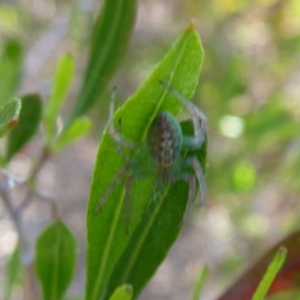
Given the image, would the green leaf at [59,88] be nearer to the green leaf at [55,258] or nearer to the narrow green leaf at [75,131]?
the narrow green leaf at [75,131]

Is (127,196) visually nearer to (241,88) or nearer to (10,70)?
(10,70)

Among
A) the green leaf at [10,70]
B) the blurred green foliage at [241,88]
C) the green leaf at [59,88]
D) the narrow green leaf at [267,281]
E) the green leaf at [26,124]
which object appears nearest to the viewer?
the narrow green leaf at [267,281]

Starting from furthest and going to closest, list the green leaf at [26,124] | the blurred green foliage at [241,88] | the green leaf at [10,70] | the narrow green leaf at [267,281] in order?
the blurred green foliage at [241,88]
the green leaf at [10,70]
the green leaf at [26,124]
the narrow green leaf at [267,281]

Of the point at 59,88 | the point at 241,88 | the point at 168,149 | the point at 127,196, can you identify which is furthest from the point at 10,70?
the point at 241,88

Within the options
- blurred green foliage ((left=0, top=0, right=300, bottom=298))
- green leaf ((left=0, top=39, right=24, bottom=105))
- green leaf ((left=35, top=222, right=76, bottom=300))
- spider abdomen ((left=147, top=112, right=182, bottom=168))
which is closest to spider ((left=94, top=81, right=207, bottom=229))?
spider abdomen ((left=147, top=112, right=182, bottom=168))

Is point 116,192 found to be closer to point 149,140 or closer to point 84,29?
point 149,140

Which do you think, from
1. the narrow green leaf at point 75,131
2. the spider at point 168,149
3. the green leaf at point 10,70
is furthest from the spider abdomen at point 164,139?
the green leaf at point 10,70

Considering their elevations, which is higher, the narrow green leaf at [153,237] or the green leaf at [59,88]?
the green leaf at [59,88]

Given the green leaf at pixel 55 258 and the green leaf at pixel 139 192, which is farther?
the green leaf at pixel 55 258
